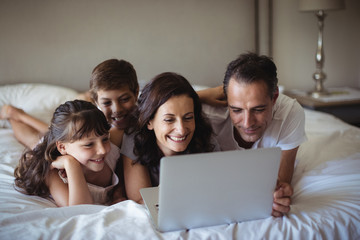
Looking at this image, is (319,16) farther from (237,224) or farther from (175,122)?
(237,224)

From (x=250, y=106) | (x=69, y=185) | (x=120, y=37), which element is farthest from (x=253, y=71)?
(x=120, y=37)

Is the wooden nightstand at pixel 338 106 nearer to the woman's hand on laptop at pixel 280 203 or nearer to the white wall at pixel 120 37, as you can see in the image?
the white wall at pixel 120 37

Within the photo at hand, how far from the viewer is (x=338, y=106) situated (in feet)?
8.95

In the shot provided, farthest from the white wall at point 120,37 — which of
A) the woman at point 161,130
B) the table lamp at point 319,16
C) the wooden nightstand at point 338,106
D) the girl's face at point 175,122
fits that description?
the girl's face at point 175,122

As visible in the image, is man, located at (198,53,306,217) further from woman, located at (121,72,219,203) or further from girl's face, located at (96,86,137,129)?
girl's face, located at (96,86,137,129)

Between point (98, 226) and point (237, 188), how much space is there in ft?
1.33

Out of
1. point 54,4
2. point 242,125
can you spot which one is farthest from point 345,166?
point 54,4

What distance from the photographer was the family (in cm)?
125

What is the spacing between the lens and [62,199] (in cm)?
128

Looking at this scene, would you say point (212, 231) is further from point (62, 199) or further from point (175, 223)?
point (62, 199)

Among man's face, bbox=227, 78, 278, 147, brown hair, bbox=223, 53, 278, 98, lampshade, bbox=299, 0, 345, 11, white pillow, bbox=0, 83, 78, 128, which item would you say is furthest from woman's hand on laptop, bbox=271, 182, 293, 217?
lampshade, bbox=299, 0, 345, 11

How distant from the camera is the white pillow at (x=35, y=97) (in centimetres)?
221

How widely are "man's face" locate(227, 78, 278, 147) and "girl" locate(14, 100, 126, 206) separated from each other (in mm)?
509

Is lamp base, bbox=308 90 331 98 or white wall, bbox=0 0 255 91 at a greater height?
white wall, bbox=0 0 255 91
